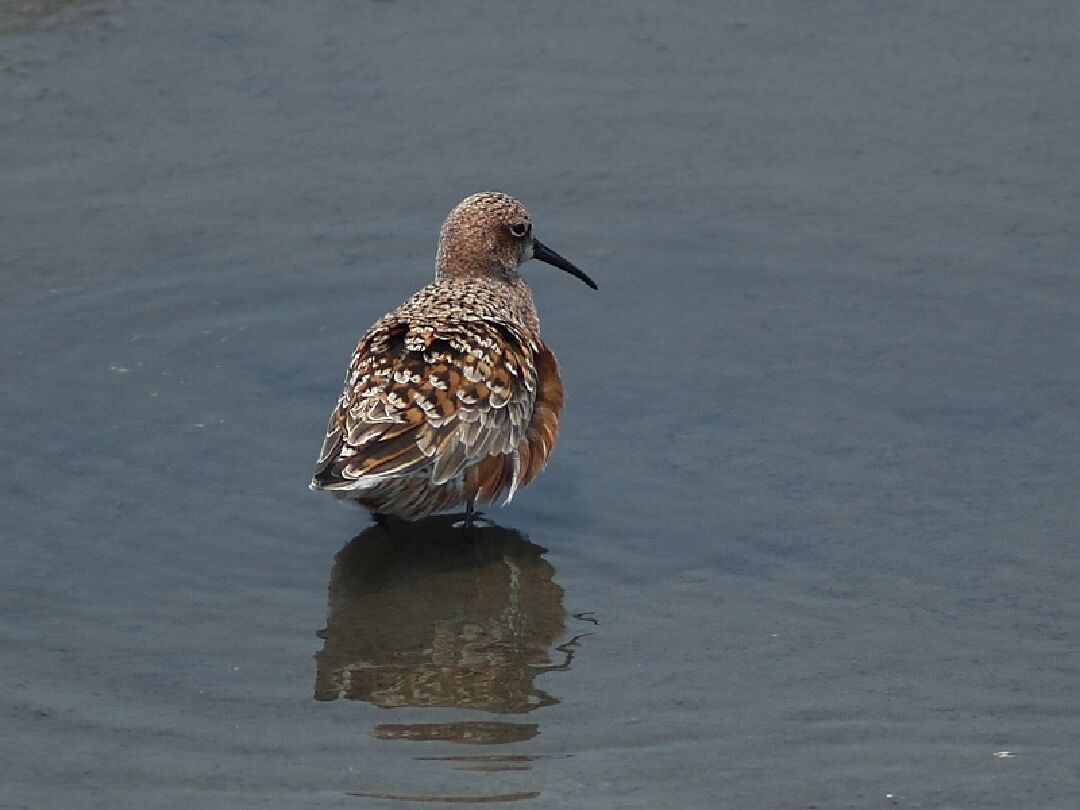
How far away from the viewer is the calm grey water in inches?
266

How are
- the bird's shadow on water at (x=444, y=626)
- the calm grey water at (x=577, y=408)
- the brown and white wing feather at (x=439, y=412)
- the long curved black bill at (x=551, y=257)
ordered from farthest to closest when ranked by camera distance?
the long curved black bill at (x=551, y=257)
the brown and white wing feather at (x=439, y=412)
the bird's shadow on water at (x=444, y=626)
the calm grey water at (x=577, y=408)

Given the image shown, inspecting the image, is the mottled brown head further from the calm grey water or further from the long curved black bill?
the calm grey water

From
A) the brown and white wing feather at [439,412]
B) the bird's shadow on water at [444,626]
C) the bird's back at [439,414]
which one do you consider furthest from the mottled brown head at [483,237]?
the bird's shadow on water at [444,626]

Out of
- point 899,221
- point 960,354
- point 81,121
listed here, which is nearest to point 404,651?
point 960,354

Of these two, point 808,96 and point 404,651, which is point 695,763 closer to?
point 404,651

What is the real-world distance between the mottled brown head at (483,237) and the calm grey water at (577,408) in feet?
2.16

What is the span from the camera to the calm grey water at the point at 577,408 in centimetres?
676

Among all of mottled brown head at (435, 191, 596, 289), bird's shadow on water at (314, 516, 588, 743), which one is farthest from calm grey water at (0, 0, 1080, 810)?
mottled brown head at (435, 191, 596, 289)

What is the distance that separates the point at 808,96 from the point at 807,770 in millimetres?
6313

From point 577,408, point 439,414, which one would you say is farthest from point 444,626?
point 577,408

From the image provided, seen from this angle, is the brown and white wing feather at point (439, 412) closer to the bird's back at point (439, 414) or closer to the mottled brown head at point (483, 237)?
the bird's back at point (439, 414)

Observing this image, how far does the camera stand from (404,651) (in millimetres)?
7535

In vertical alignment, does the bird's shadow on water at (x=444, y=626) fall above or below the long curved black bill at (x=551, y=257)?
below

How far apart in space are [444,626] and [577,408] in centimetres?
195
